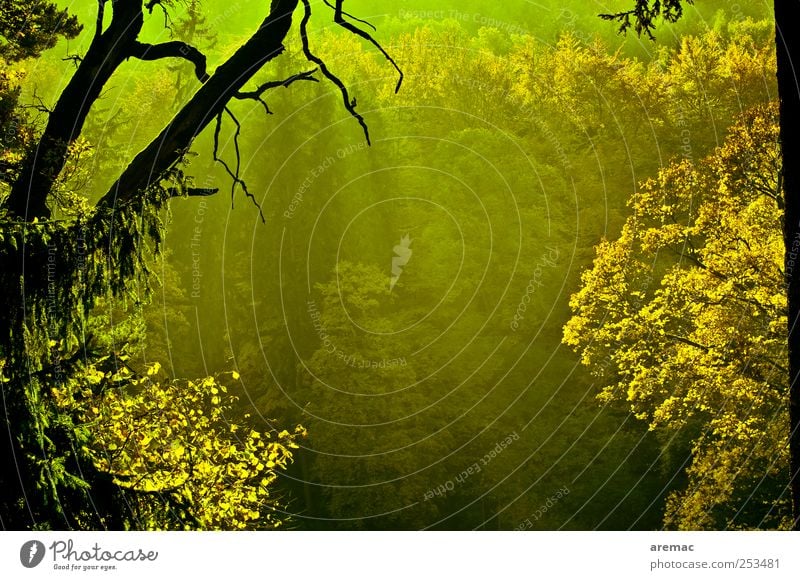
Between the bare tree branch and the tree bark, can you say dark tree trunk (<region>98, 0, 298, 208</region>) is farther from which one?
the tree bark

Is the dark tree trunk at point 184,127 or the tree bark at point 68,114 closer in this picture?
the dark tree trunk at point 184,127

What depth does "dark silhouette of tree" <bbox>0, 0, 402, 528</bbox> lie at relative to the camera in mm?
7730

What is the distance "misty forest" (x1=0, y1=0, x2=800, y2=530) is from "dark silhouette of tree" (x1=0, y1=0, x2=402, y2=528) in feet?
1.19

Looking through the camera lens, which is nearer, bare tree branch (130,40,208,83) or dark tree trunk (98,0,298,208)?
dark tree trunk (98,0,298,208)

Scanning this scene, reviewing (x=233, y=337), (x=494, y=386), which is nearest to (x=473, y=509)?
(x=494, y=386)

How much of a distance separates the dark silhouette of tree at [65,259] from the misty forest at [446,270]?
14.3 inches

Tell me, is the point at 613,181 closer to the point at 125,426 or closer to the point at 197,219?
the point at 197,219

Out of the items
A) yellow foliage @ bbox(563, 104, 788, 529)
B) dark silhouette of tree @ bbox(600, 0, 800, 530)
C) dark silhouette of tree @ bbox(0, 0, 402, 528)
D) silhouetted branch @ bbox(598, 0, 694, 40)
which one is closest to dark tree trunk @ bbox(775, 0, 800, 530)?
dark silhouette of tree @ bbox(600, 0, 800, 530)

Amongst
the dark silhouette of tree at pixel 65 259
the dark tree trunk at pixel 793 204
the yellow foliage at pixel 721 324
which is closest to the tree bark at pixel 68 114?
the dark silhouette of tree at pixel 65 259

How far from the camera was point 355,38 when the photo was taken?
80.0 feet

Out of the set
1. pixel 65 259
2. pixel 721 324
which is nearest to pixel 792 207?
pixel 65 259

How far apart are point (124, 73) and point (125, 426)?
1505 centimetres

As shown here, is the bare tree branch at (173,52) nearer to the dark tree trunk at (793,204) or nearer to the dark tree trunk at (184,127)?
the dark tree trunk at (184,127)

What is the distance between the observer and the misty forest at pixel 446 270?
45.0ft
